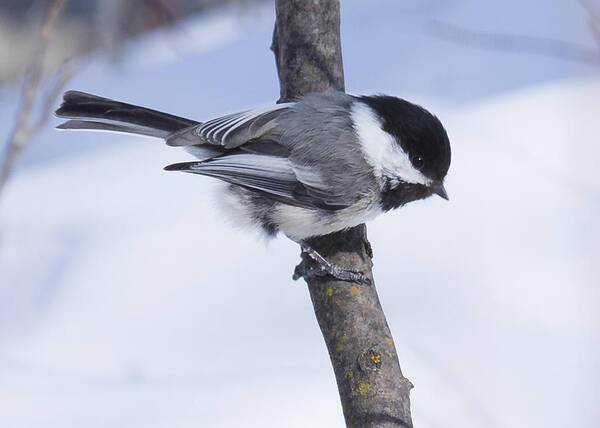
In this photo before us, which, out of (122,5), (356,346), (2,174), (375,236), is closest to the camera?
(2,174)

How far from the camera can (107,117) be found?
1.44 metres

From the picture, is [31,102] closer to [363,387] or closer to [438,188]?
[363,387]

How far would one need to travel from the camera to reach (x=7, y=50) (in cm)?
361

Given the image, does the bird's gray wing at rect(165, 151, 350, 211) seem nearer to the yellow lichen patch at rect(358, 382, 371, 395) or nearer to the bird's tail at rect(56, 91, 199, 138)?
the bird's tail at rect(56, 91, 199, 138)

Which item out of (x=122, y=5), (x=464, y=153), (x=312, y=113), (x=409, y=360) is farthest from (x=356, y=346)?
(x=122, y=5)

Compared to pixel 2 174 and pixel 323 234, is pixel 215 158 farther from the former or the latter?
pixel 2 174

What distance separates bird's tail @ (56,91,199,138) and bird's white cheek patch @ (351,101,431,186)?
347 millimetres

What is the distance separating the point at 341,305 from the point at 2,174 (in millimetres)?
540

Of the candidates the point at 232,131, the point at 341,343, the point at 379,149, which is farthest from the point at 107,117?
the point at 341,343

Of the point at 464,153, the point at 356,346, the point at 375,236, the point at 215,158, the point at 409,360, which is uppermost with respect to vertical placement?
the point at 464,153

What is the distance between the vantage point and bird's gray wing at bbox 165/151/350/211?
1.40 m

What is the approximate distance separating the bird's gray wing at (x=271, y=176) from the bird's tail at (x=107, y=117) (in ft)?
0.41

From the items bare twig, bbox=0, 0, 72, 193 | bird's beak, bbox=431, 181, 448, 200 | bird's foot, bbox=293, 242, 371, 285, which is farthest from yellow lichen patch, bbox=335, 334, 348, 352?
bare twig, bbox=0, 0, 72, 193

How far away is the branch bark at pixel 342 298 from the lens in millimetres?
1069
